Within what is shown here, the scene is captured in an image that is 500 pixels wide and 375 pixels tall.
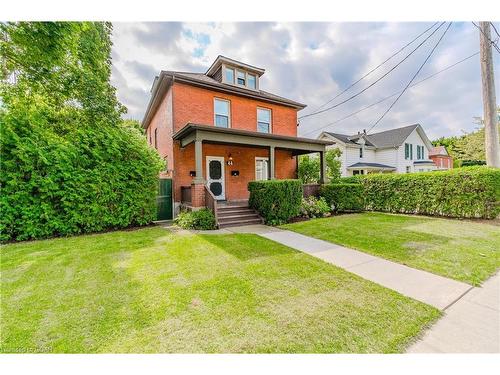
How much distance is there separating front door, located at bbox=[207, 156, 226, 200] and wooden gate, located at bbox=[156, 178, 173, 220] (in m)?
1.85

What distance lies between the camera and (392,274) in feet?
11.4

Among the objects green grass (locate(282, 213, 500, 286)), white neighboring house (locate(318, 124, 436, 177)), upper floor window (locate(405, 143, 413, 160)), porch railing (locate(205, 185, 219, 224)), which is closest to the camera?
green grass (locate(282, 213, 500, 286))

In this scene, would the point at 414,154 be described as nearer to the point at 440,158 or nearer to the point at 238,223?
the point at 440,158

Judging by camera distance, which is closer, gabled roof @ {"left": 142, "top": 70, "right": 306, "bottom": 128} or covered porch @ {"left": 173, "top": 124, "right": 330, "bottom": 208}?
covered porch @ {"left": 173, "top": 124, "right": 330, "bottom": 208}

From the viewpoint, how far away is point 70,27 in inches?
179

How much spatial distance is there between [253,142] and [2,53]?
311 inches

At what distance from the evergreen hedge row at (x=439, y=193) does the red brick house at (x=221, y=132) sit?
11.2 feet

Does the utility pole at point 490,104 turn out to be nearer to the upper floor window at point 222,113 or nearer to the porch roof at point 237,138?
the porch roof at point 237,138

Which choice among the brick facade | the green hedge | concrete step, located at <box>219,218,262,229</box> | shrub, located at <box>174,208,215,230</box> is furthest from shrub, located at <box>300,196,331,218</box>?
shrub, located at <box>174,208,215,230</box>

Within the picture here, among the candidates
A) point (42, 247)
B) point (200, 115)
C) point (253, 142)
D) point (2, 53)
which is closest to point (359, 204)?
point (253, 142)

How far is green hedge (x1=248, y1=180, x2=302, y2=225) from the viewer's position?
794 cm

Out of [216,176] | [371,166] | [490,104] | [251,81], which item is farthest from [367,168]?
[216,176]

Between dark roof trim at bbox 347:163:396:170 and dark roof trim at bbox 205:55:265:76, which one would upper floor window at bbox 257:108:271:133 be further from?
dark roof trim at bbox 347:163:396:170
